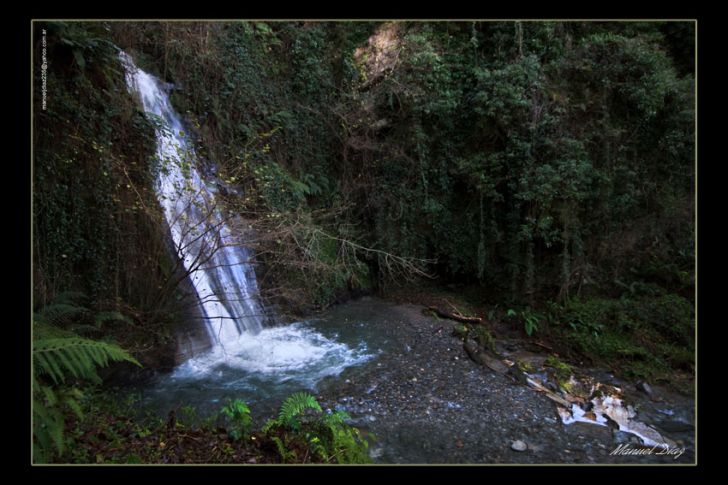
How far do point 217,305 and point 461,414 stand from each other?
14.7ft

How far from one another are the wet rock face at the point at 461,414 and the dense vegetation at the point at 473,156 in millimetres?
1940

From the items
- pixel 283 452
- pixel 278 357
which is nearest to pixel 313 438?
pixel 283 452

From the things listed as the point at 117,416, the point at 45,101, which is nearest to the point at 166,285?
the point at 117,416

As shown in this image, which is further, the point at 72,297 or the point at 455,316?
the point at 455,316

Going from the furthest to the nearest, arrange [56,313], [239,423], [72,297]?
[72,297]
[56,313]
[239,423]

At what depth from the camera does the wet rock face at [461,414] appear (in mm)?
4961

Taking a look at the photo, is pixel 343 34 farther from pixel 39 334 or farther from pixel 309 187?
pixel 39 334

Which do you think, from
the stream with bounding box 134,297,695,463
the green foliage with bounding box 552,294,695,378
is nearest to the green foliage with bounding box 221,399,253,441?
the stream with bounding box 134,297,695,463

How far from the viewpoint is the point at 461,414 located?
5.70m

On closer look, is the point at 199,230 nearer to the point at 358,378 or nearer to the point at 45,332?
the point at 45,332

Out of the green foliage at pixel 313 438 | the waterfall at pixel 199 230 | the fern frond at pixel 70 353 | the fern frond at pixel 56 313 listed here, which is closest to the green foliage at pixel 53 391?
the fern frond at pixel 70 353

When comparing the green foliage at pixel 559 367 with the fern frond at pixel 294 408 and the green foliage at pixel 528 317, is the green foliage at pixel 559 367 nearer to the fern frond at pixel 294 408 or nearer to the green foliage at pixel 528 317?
the green foliage at pixel 528 317

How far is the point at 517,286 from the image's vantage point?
1019 cm

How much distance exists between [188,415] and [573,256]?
29.3 feet
